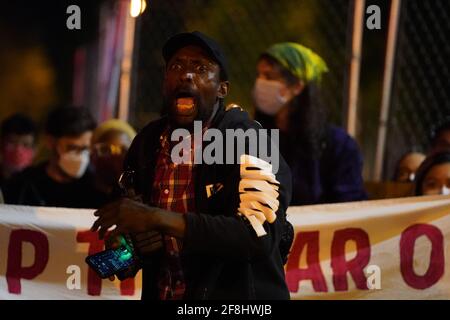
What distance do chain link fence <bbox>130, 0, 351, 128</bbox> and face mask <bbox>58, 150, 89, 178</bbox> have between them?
1765mm

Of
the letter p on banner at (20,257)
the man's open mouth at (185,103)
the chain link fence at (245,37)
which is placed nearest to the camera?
the man's open mouth at (185,103)

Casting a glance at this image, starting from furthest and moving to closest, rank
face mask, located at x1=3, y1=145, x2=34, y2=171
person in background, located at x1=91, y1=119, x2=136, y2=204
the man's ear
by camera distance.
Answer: face mask, located at x1=3, y1=145, x2=34, y2=171 < person in background, located at x1=91, y1=119, x2=136, y2=204 < the man's ear

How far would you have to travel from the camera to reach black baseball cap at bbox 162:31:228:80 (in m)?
4.80

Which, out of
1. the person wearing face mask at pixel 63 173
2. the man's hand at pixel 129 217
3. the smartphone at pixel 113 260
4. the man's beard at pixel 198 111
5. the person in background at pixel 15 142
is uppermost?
the person in background at pixel 15 142

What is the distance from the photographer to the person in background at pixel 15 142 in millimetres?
10055

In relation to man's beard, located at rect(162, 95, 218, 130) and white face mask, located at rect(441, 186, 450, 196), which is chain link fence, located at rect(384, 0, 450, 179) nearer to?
white face mask, located at rect(441, 186, 450, 196)

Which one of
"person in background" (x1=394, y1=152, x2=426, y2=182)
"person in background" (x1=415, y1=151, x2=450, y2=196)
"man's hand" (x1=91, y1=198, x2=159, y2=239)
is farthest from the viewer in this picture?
"person in background" (x1=394, y1=152, x2=426, y2=182)

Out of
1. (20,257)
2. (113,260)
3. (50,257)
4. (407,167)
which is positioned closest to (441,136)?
(407,167)

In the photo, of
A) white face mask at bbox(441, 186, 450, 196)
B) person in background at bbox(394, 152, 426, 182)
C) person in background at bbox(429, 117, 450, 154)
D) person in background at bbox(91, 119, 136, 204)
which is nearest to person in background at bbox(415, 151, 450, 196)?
white face mask at bbox(441, 186, 450, 196)

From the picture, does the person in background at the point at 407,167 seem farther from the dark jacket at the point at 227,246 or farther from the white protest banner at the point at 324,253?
the dark jacket at the point at 227,246

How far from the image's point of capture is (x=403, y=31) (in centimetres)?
880

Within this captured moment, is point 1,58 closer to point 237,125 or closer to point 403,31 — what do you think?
point 403,31

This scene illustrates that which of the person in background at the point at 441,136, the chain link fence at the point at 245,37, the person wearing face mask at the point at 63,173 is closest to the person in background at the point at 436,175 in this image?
the person in background at the point at 441,136

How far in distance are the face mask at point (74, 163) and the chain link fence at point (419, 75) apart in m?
2.35
